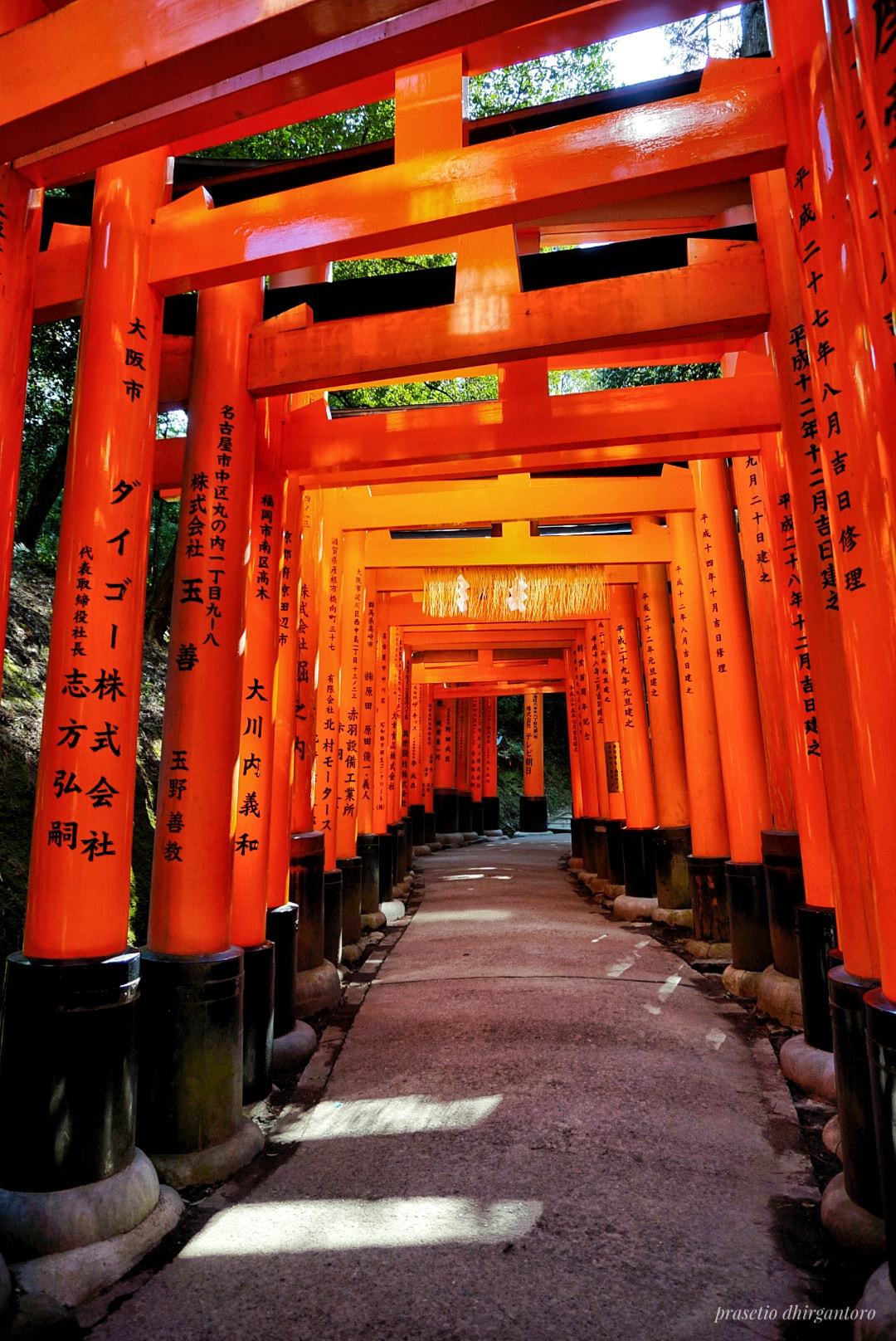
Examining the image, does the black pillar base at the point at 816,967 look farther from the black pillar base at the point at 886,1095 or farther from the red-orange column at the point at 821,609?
the black pillar base at the point at 886,1095

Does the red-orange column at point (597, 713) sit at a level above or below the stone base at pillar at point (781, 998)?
above

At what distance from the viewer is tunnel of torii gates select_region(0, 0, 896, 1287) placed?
2178mm

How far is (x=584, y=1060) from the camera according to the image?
388 cm

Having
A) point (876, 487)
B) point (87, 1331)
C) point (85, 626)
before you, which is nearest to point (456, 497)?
point (85, 626)

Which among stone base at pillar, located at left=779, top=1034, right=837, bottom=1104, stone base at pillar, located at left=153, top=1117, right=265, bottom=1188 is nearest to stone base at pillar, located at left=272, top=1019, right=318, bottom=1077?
stone base at pillar, located at left=153, top=1117, right=265, bottom=1188

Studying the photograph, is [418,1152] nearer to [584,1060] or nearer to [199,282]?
[584,1060]

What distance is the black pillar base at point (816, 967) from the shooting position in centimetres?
366

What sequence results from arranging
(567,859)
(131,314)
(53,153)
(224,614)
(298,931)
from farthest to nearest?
(567,859) < (298,931) < (224,614) < (131,314) < (53,153)

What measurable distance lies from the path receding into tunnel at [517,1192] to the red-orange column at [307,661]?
4.49ft

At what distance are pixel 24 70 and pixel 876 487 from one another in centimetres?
262

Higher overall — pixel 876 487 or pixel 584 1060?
pixel 876 487

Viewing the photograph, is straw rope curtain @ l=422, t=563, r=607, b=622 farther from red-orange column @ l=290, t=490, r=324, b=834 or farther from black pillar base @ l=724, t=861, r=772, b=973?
black pillar base @ l=724, t=861, r=772, b=973

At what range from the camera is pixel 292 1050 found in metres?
4.16

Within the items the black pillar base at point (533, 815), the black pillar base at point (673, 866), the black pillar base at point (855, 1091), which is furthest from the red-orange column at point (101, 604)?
the black pillar base at point (533, 815)
